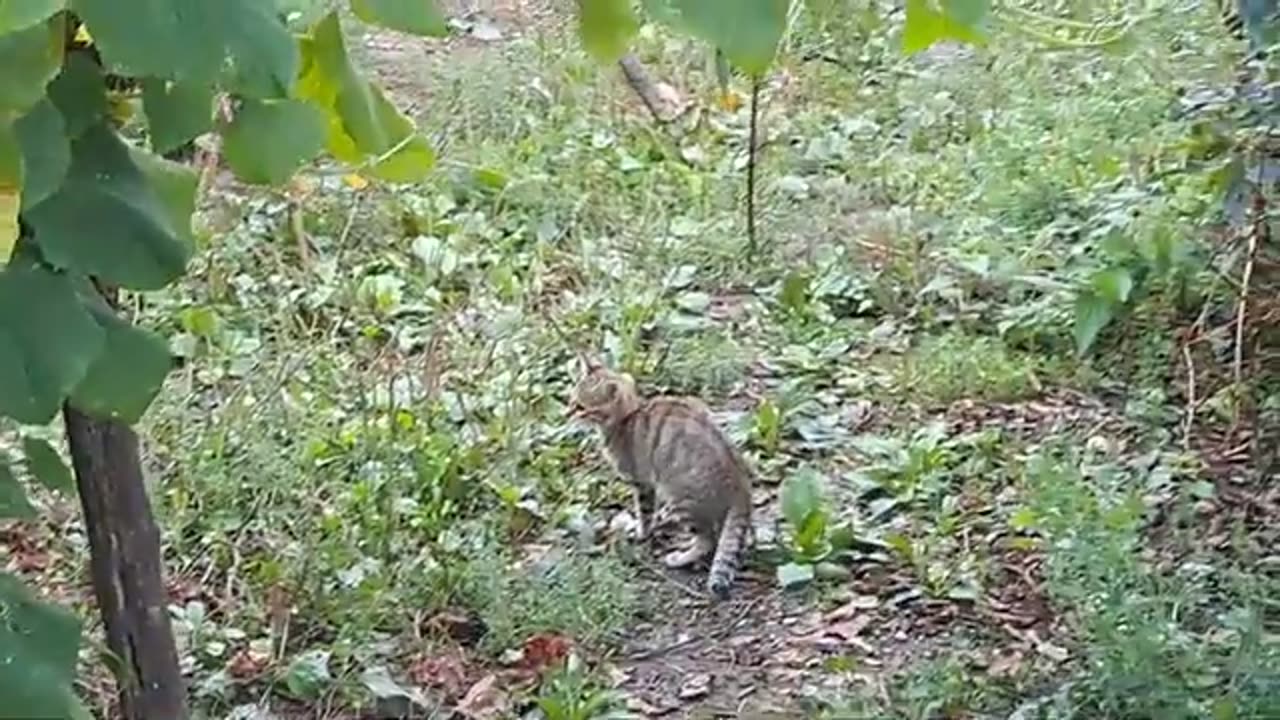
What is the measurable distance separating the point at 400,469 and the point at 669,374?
932 mm

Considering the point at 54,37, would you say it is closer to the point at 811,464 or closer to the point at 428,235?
the point at 811,464

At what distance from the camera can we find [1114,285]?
498 cm

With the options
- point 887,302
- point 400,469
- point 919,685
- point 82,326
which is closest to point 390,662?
point 400,469

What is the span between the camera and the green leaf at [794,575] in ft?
13.7

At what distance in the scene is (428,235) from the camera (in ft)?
19.1

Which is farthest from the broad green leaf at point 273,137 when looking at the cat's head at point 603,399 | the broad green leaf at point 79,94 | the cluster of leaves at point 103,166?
the cat's head at point 603,399

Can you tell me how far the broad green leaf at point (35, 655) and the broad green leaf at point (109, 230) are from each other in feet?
0.83

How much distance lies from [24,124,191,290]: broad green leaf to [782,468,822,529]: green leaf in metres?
2.81

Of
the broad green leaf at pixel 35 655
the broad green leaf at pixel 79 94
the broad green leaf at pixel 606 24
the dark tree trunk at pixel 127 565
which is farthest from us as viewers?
the dark tree trunk at pixel 127 565

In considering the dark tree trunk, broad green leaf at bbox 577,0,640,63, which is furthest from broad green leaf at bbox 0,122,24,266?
the dark tree trunk

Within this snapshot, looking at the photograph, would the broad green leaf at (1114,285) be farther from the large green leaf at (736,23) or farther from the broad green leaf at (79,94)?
the large green leaf at (736,23)

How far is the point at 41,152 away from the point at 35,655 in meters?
0.37

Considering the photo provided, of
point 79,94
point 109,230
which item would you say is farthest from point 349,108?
point 109,230

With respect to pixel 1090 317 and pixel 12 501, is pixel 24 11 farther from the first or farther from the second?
pixel 1090 317
